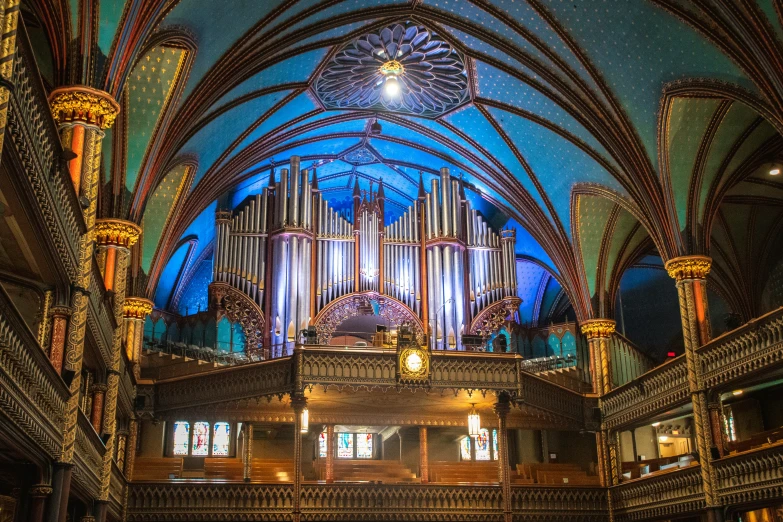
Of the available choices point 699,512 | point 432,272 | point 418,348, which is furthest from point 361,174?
point 699,512

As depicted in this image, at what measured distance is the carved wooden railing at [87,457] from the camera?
1354cm

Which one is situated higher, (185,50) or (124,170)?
(185,50)

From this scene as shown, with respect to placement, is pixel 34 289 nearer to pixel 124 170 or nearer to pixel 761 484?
pixel 124 170

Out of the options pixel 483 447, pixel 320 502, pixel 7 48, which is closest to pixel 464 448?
pixel 483 447

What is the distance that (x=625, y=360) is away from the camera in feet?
90.0

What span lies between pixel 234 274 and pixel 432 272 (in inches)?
241

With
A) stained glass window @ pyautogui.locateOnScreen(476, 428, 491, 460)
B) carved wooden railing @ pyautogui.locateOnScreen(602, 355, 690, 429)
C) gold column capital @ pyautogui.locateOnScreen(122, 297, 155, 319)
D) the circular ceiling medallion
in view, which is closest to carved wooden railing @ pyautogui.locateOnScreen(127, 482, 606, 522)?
carved wooden railing @ pyautogui.locateOnScreen(602, 355, 690, 429)

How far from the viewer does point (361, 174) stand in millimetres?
30375

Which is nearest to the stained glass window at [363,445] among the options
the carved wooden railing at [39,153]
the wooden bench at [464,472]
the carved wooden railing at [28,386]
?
the wooden bench at [464,472]

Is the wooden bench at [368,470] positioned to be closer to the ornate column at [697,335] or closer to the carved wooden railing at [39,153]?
the ornate column at [697,335]

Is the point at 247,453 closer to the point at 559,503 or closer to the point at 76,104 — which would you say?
the point at 559,503

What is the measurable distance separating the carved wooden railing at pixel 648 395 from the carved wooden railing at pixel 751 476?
236 cm

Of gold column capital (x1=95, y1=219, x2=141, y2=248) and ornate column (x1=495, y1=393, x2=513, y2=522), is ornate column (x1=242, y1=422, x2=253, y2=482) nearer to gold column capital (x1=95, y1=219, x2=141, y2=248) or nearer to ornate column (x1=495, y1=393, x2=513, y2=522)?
ornate column (x1=495, y1=393, x2=513, y2=522)

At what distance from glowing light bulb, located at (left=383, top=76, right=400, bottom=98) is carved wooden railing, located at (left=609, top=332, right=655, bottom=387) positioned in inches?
384
